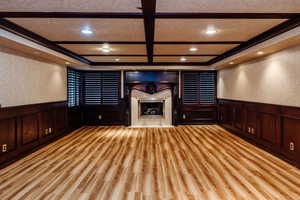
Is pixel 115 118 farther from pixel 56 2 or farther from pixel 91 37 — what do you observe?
pixel 56 2

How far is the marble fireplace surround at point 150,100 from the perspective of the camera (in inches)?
274

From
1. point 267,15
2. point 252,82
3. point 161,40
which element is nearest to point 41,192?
point 161,40

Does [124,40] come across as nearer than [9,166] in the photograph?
No

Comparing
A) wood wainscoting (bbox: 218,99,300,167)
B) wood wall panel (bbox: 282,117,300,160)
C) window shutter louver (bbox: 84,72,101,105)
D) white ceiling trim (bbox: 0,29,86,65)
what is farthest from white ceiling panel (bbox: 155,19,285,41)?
window shutter louver (bbox: 84,72,101,105)

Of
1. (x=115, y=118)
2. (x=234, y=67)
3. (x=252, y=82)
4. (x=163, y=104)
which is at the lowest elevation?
(x=115, y=118)

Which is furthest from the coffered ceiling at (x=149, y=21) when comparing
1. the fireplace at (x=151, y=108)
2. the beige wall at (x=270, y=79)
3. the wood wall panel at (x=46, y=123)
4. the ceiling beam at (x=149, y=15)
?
the fireplace at (x=151, y=108)

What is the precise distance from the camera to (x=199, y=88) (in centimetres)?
689

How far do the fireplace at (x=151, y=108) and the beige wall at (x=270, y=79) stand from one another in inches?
117

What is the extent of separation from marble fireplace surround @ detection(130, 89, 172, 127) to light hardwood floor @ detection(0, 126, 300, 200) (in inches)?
102

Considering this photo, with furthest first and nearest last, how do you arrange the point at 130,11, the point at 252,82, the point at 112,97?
the point at 112,97 → the point at 252,82 → the point at 130,11

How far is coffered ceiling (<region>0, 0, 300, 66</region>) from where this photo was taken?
200cm

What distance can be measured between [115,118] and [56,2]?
17.2 feet

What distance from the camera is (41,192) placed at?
7.42 ft

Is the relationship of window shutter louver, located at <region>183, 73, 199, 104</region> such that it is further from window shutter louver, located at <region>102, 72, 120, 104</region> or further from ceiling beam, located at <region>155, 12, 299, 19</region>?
ceiling beam, located at <region>155, 12, 299, 19</region>
